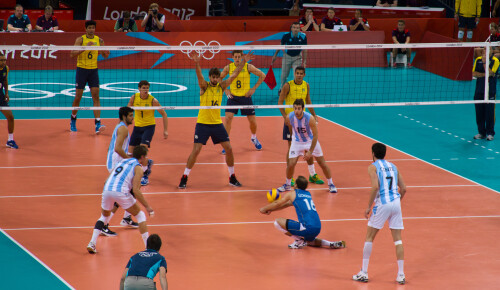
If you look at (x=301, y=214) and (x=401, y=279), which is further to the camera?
(x=301, y=214)

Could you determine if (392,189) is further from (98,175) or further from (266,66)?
(266,66)

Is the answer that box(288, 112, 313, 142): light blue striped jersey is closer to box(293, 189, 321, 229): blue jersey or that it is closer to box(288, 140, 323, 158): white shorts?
box(288, 140, 323, 158): white shorts

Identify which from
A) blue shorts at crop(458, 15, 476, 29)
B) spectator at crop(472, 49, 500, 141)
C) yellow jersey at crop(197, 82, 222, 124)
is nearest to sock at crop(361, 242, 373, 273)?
yellow jersey at crop(197, 82, 222, 124)

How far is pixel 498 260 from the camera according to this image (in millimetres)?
11406

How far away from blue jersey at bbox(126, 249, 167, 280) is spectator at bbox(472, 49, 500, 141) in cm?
1205

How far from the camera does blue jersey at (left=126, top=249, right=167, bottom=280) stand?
8.95 m

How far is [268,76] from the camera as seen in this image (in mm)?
23297

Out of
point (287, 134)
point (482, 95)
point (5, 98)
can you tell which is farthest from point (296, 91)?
point (5, 98)

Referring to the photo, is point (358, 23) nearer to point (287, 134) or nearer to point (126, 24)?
point (126, 24)

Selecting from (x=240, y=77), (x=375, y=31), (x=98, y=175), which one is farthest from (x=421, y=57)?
(x=98, y=175)

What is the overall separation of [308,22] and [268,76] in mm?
6494

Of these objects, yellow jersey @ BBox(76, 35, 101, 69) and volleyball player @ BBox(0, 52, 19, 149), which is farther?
yellow jersey @ BBox(76, 35, 101, 69)

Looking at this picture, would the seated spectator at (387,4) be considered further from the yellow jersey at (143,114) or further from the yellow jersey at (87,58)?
the yellow jersey at (143,114)

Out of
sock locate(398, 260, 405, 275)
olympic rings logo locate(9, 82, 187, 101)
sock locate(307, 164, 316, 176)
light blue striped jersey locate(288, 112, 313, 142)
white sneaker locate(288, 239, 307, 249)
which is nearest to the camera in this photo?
sock locate(398, 260, 405, 275)
